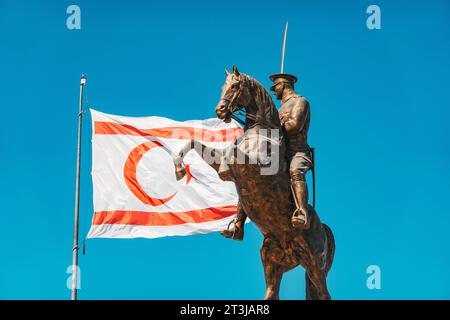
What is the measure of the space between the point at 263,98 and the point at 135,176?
12.0m

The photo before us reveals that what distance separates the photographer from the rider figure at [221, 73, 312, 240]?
1739cm

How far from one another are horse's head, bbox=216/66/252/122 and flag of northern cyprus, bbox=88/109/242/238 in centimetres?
1106

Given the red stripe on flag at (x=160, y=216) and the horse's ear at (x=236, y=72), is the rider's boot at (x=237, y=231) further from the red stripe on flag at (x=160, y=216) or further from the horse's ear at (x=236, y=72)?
the red stripe on flag at (x=160, y=216)

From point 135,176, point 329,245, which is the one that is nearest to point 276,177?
point 329,245

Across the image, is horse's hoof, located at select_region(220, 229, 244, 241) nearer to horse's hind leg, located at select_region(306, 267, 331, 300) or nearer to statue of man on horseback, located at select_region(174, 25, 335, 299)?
statue of man on horseback, located at select_region(174, 25, 335, 299)

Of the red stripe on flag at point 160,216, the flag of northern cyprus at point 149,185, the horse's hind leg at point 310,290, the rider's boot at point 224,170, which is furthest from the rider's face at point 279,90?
the red stripe on flag at point 160,216

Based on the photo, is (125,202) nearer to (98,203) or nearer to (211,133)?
(98,203)

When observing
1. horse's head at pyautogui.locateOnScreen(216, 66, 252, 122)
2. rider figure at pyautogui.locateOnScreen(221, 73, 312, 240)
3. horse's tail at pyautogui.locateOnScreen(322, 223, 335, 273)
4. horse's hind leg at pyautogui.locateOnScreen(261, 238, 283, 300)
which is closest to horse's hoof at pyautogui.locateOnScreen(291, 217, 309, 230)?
rider figure at pyautogui.locateOnScreen(221, 73, 312, 240)

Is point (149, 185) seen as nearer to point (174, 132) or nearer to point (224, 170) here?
point (174, 132)

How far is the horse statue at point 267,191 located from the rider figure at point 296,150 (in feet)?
0.78

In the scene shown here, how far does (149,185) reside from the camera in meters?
29.1

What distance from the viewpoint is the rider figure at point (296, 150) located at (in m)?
17.4
